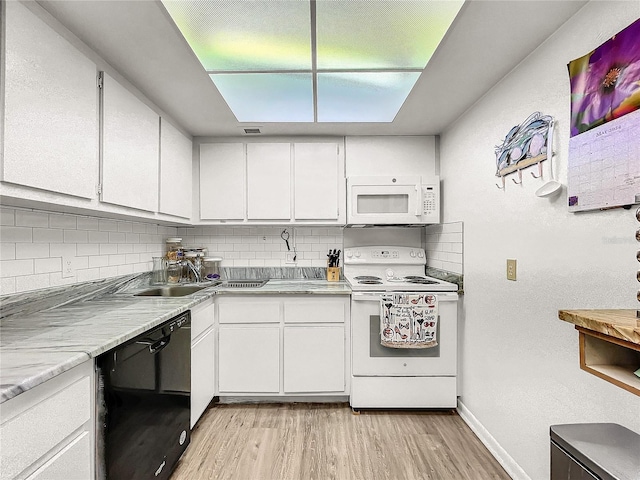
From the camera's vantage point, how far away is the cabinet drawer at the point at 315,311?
2.58 m

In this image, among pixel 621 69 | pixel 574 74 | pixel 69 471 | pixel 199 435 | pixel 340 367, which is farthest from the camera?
pixel 340 367

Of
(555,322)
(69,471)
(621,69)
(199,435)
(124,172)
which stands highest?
(621,69)

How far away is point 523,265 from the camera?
1.73m

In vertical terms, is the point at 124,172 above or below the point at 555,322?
above

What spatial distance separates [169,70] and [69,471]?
1.81 meters

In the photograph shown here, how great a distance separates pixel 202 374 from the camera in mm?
2307

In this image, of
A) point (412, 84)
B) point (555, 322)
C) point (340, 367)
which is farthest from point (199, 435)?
point (412, 84)

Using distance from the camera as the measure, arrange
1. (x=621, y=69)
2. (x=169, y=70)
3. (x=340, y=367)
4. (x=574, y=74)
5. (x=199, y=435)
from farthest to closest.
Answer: (x=340, y=367)
(x=199, y=435)
(x=169, y=70)
(x=574, y=74)
(x=621, y=69)

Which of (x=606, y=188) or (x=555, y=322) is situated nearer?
(x=606, y=188)

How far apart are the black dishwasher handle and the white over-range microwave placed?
1.68 meters

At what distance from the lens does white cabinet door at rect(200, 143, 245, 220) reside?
9.64 ft

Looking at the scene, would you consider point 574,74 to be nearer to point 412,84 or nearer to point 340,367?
point 412,84

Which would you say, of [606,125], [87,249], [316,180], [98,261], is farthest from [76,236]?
[606,125]

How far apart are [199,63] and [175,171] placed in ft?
3.36
